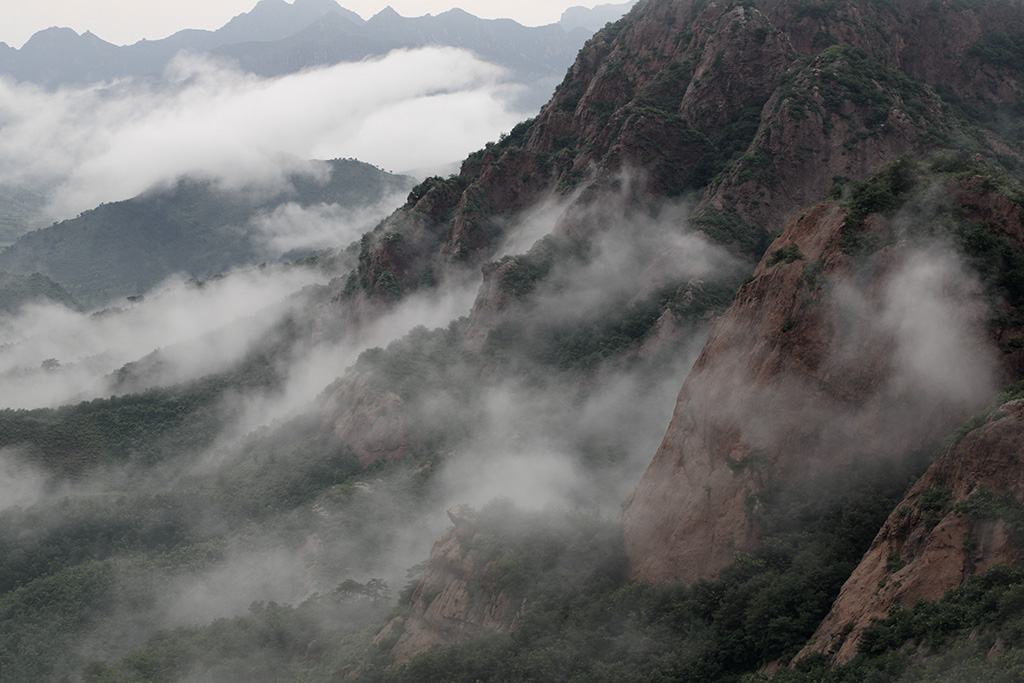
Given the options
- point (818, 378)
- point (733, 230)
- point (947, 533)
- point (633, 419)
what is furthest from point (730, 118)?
point (947, 533)

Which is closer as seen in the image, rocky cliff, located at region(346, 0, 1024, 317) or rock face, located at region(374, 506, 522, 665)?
rock face, located at region(374, 506, 522, 665)

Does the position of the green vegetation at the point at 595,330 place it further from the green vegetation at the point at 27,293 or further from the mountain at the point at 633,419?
the green vegetation at the point at 27,293

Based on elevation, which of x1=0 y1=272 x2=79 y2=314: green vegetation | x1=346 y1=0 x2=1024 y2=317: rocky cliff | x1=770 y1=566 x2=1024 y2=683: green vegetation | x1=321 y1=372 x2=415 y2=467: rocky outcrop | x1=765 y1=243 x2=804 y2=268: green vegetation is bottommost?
x1=0 y1=272 x2=79 y2=314: green vegetation

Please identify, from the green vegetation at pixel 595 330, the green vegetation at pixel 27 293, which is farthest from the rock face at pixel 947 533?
the green vegetation at pixel 27 293

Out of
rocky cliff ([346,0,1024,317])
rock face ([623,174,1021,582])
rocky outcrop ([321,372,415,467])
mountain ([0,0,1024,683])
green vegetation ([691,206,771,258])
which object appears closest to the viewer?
mountain ([0,0,1024,683])

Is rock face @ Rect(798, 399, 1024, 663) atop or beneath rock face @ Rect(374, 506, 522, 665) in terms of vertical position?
atop

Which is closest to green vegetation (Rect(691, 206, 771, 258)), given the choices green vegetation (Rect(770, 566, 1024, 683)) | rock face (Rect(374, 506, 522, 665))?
rock face (Rect(374, 506, 522, 665))

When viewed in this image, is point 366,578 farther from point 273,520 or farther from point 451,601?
point 451,601

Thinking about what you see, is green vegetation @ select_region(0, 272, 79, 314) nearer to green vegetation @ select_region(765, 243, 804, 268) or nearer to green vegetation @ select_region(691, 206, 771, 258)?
green vegetation @ select_region(691, 206, 771, 258)

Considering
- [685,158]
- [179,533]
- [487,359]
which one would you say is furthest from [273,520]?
[685,158]
